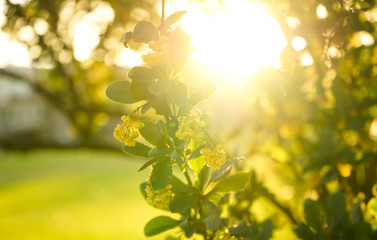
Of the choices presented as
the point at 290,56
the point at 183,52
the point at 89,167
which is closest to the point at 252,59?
the point at 290,56

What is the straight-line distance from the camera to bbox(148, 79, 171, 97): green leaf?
0.91 m

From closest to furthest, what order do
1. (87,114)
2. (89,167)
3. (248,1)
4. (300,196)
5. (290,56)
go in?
(290,56)
(248,1)
(300,196)
(87,114)
(89,167)

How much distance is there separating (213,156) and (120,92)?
292 mm

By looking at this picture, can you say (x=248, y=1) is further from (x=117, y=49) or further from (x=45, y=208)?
(x=45, y=208)

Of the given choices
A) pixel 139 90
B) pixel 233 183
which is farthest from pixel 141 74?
pixel 233 183

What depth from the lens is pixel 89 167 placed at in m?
23.0

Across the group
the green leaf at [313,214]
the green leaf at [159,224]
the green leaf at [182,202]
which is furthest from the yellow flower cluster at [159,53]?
the green leaf at [313,214]

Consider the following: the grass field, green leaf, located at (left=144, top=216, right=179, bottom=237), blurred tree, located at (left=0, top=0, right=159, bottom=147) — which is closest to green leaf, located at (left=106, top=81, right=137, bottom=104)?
green leaf, located at (left=144, top=216, right=179, bottom=237)

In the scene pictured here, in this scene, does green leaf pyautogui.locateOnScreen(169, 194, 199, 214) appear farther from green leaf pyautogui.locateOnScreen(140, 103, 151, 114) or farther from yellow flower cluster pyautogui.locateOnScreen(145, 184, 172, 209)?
green leaf pyautogui.locateOnScreen(140, 103, 151, 114)

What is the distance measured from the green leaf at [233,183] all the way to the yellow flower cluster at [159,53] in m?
0.36

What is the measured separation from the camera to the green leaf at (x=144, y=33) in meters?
0.95

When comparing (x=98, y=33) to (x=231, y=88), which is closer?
(x=231, y=88)

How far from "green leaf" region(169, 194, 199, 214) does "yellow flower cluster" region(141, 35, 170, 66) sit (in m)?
0.34

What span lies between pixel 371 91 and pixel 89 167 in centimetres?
2228
